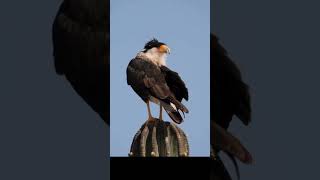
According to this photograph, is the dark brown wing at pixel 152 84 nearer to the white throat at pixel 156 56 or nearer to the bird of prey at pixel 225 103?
the white throat at pixel 156 56

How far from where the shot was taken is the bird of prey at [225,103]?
7.92m

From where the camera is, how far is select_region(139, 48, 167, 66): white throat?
24.9ft

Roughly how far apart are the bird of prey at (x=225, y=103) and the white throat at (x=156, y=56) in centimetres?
62

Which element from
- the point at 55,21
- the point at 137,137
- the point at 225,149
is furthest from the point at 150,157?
the point at 55,21

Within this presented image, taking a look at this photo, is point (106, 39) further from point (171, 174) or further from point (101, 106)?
point (171, 174)

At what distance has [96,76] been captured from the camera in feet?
26.2

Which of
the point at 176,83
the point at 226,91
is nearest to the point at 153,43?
the point at 176,83

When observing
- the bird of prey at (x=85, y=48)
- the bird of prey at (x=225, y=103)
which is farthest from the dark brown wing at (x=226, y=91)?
the bird of prey at (x=85, y=48)

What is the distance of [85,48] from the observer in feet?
26.5

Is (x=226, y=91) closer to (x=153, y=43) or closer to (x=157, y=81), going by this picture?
(x=157, y=81)

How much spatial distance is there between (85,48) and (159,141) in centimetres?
109

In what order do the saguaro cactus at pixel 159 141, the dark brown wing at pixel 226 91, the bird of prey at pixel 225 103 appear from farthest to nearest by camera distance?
the dark brown wing at pixel 226 91 → the bird of prey at pixel 225 103 → the saguaro cactus at pixel 159 141

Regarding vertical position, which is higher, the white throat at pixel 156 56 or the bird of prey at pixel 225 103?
the white throat at pixel 156 56

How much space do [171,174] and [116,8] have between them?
1354 mm
